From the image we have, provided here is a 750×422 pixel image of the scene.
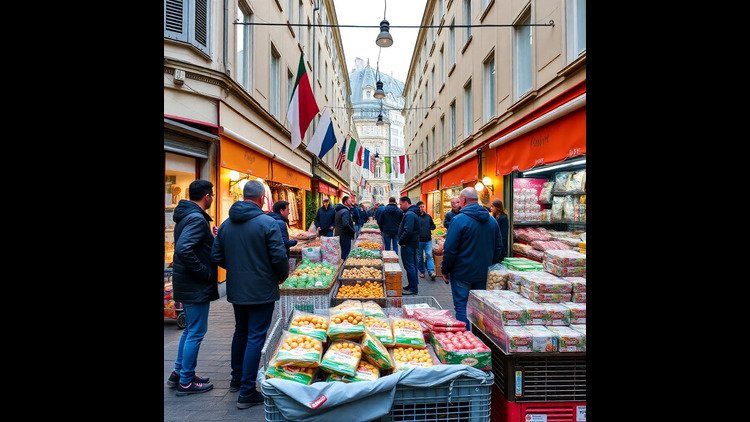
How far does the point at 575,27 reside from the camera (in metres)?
7.45

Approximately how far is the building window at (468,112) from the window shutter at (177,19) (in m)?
9.99

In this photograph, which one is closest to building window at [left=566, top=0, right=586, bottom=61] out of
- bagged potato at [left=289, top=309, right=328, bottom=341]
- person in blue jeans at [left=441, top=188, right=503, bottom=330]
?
person in blue jeans at [left=441, top=188, right=503, bottom=330]

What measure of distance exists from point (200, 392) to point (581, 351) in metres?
3.86

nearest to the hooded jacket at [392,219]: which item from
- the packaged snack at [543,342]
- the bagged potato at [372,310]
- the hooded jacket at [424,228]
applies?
the hooded jacket at [424,228]

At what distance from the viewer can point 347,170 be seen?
43.5m

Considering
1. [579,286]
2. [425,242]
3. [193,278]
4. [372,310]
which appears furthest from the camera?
[425,242]

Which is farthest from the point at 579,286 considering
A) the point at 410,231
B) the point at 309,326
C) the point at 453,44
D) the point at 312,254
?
the point at 453,44

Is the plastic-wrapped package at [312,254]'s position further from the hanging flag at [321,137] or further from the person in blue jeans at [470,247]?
the hanging flag at [321,137]

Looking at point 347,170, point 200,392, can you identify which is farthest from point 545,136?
point 347,170

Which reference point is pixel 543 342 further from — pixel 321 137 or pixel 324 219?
pixel 324 219

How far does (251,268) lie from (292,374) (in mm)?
1548

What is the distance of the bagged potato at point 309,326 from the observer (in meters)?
3.42
